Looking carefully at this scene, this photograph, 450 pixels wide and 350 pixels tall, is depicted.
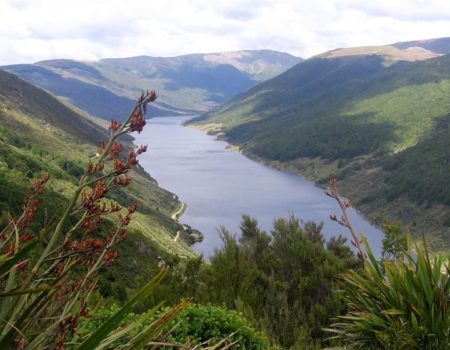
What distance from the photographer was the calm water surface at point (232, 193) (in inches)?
3150

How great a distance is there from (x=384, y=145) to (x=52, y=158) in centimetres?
8853

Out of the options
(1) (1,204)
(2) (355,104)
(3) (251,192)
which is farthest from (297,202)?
(2) (355,104)

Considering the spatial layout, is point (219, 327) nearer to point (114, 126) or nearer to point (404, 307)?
point (404, 307)

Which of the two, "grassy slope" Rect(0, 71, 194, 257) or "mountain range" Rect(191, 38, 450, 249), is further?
"mountain range" Rect(191, 38, 450, 249)

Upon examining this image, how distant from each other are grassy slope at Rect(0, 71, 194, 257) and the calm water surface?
5.89m

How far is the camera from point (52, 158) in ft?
237

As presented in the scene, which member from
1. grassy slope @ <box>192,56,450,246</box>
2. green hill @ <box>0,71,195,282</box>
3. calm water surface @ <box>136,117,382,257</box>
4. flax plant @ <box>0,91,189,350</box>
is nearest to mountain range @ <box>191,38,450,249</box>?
grassy slope @ <box>192,56,450,246</box>

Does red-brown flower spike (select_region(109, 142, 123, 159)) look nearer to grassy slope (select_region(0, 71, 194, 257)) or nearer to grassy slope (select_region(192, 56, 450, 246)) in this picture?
grassy slope (select_region(0, 71, 194, 257))

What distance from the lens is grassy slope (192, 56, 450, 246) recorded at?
89.1 m

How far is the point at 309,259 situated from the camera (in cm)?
1588

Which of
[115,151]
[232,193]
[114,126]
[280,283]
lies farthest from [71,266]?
[232,193]

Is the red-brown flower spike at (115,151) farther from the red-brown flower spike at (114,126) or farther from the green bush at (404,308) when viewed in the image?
the green bush at (404,308)

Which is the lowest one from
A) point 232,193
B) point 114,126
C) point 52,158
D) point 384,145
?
point 232,193

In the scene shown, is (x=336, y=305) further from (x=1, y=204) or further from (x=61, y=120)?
(x=61, y=120)
